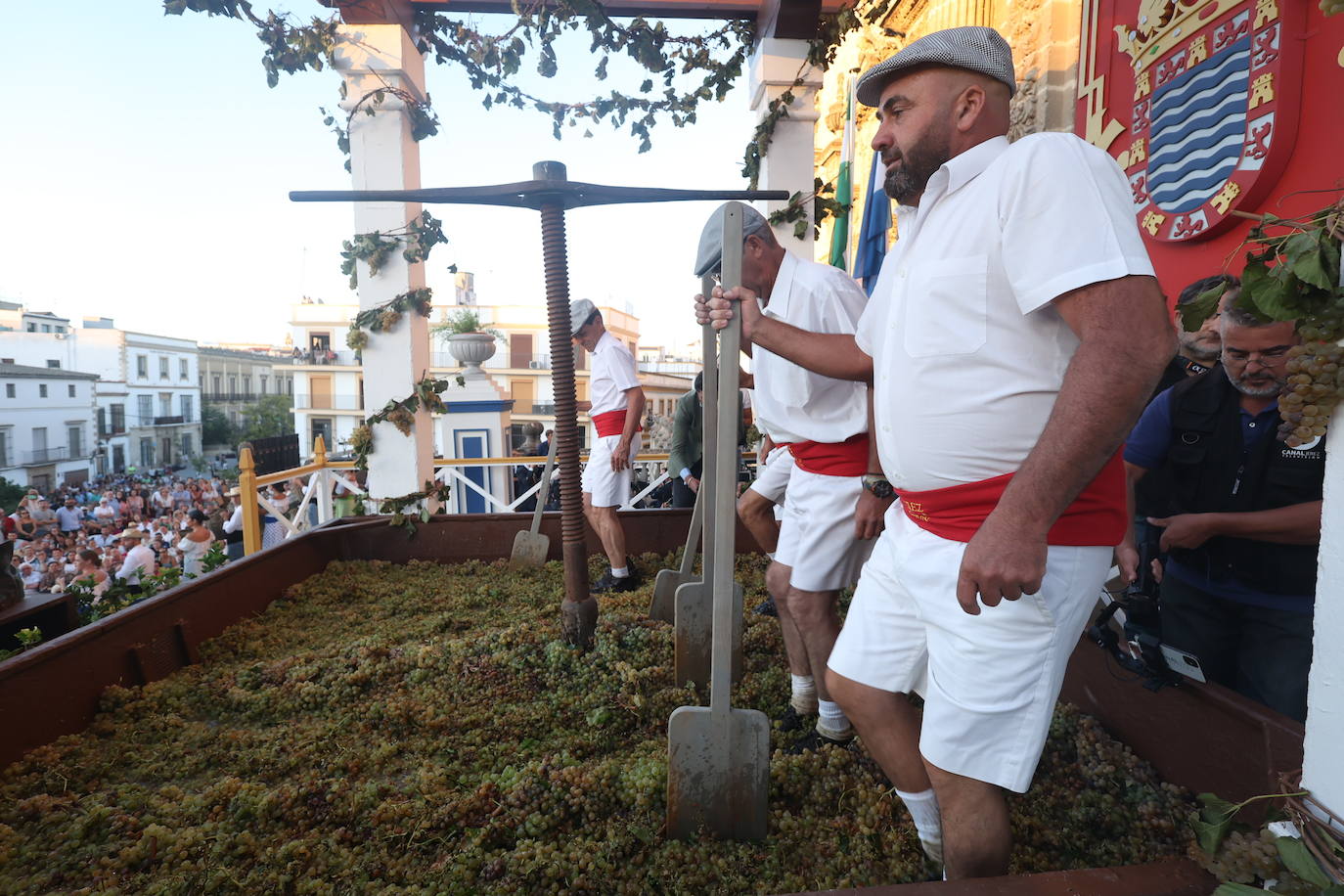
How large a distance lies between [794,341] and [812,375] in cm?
45

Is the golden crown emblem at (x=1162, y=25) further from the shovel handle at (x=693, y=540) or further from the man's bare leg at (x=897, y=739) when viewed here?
the man's bare leg at (x=897, y=739)

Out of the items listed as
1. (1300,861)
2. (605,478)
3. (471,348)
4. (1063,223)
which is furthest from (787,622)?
(471,348)

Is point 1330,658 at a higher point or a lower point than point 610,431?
lower

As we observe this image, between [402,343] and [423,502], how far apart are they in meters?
1.12

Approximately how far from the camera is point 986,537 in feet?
3.99

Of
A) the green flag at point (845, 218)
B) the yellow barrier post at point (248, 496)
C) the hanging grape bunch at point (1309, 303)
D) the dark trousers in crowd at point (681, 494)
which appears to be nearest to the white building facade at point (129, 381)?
the yellow barrier post at point (248, 496)

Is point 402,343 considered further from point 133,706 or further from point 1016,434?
point 1016,434

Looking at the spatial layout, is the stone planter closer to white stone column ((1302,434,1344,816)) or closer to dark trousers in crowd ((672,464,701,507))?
dark trousers in crowd ((672,464,701,507))

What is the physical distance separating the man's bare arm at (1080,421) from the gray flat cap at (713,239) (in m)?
1.27

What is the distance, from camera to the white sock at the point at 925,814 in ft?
5.40

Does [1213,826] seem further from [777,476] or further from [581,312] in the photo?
[581,312]

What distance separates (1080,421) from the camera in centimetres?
114

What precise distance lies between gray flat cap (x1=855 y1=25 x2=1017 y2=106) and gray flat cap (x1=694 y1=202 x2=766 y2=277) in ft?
2.80

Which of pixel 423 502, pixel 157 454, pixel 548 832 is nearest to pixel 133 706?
pixel 548 832
